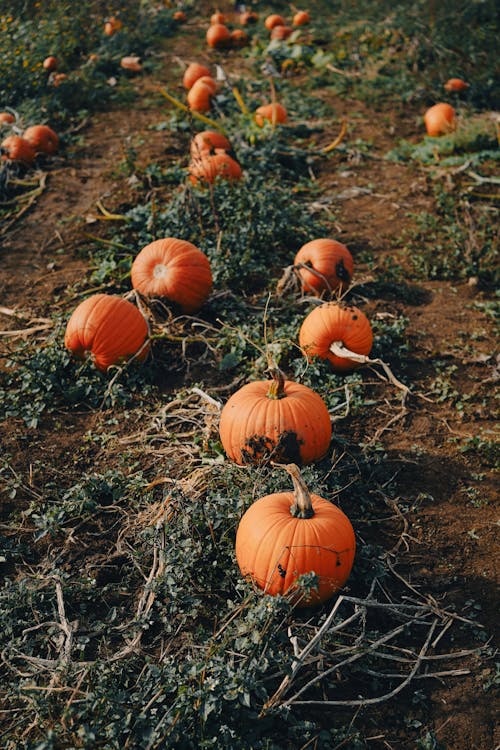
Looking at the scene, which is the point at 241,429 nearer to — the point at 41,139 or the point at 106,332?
the point at 106,332

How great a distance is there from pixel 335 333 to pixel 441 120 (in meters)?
5.41

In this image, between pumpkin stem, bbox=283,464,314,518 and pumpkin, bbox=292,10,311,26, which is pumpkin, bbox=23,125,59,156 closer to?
pumpkin stem, bbox=283,464,314,518

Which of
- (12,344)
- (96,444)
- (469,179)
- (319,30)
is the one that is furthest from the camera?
(319,30)

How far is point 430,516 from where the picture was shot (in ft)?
12.9

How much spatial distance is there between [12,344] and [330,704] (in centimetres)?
376

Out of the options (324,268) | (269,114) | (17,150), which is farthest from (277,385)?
(269,114)

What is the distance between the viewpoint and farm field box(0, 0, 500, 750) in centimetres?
291

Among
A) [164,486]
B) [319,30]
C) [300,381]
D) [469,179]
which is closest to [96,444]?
[164,486]

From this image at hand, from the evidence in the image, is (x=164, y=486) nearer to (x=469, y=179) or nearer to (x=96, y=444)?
(x=96, y=444)

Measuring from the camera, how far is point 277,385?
4.04 m

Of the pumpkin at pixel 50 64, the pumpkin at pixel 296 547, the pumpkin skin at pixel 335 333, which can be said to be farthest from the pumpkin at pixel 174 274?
the pumpkin at pixel 50 64

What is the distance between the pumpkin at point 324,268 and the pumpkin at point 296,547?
2.74m

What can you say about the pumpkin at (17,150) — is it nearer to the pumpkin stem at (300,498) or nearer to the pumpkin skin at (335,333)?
the pumpkin skin at (335,333)

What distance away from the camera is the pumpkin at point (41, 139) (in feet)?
28.4
